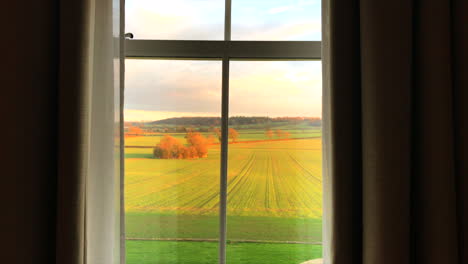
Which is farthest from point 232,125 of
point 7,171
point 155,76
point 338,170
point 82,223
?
point 7,171

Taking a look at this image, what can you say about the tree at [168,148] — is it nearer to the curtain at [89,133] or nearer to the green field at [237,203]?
the green field at [237,203]

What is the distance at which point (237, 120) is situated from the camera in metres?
1.39

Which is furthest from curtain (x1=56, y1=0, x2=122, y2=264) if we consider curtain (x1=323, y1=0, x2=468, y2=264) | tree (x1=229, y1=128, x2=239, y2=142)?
curtain (x1=323, y1=0, x2=468, y2=264)

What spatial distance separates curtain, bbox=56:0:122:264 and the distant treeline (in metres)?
0.30

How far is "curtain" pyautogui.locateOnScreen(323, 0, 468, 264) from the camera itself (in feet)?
3.09

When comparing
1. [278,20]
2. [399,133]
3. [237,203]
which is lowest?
[237,203]

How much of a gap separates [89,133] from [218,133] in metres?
0.54

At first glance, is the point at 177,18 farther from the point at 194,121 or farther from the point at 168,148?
the point at 168,148

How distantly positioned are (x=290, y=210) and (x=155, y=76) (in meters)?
0.82

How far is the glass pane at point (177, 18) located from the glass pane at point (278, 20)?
8 centimetres

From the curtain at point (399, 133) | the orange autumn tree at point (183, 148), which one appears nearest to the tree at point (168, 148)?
the orange autumn tree at point (183, 148)

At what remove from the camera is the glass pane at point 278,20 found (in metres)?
1.38

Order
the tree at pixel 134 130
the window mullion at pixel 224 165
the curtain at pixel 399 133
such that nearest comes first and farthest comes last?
the curtain at pixel 399 133
the window mullion at pixel 224 165
the tree at pixel 134 130

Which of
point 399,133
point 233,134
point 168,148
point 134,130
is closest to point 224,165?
point 233,134
